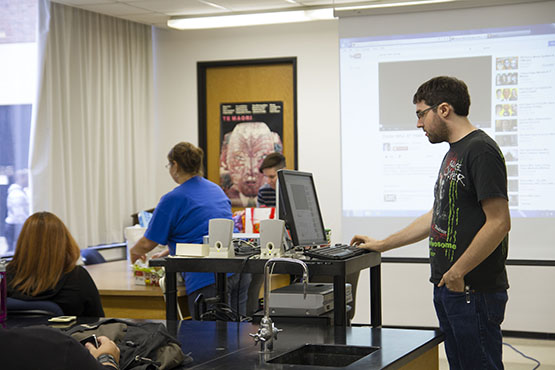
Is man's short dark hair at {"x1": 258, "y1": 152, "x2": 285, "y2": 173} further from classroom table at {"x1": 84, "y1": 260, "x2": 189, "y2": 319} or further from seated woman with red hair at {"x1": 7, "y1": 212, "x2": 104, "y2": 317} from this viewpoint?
seated woman with red hair at {"x1": 7, "y1": 212, "x2": 104, "y2": 317}

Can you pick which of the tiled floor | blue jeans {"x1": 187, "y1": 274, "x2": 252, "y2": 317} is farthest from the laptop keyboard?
the tiled floor

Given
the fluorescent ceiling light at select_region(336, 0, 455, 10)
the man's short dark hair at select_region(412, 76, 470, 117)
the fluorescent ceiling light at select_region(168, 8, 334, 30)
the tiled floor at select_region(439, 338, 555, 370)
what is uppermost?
the fluorescent ceiling light at select_region(168, 8, 334, 30)

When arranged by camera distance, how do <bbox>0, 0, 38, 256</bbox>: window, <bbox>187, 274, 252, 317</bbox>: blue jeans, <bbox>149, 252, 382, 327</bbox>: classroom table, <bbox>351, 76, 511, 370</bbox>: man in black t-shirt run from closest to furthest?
<bbox>351, 76, 511, 370</bbox>: man in black t-shirt < <bbox>149, 252, 382, 327</bbox>: classroom table < <bbox>187, 274, 252, 317</bbox>: blue jeans < <bbox>0, 0, 38, 256</bbox>: window

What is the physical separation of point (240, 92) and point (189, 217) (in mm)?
3289

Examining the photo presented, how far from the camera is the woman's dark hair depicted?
4.23 m

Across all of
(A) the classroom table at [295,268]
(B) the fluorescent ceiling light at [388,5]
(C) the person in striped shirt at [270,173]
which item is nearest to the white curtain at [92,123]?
(C) the person in striped shirt at [270,173]

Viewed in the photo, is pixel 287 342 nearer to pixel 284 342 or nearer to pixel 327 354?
pixel 284 342

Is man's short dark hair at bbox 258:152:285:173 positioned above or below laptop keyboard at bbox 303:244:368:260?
above

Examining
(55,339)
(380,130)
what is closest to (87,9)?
(380,130)

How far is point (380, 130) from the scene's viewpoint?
19.8 ft

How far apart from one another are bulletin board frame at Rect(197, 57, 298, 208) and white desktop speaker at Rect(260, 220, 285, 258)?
3.88 meters

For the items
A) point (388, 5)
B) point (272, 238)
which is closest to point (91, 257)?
point (388, 5)

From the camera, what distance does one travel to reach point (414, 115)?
5973 millimetres

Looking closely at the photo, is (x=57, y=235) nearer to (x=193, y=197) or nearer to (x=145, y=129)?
(x=193, y=197)
